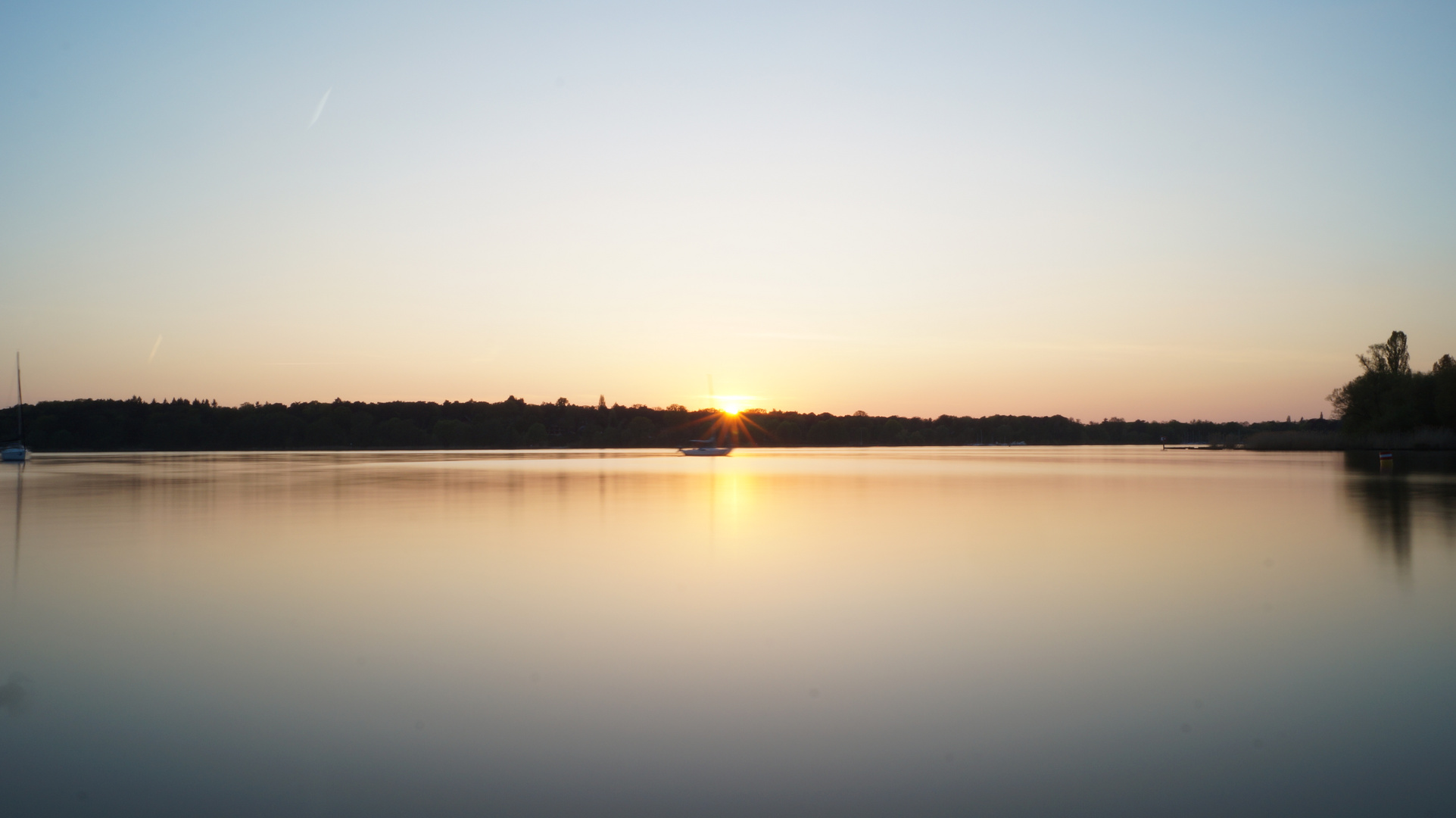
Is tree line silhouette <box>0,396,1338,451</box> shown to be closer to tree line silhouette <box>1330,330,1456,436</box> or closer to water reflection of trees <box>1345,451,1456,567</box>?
tree line silhouette <box>1330,330,1456,436</box>

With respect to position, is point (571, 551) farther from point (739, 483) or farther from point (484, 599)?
point (739, 483)

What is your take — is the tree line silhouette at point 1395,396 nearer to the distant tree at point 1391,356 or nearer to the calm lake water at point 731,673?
the distant tree at point 1391,356

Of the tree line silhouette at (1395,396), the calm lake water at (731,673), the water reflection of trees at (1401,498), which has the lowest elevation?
the calm lake water at (731,673)

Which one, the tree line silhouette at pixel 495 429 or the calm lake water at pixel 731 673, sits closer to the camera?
the calm lake water at pixel 731 673

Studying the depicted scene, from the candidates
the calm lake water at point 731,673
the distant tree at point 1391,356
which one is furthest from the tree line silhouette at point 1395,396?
the calm lake water at point 731,673

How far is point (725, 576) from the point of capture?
11.6 m

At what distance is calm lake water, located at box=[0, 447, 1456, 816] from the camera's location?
4672 millimetres

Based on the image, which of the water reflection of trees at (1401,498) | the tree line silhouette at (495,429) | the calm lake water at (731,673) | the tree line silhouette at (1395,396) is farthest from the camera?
the tree line silhouette at (495,429)

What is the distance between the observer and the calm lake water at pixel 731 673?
467 centimetres

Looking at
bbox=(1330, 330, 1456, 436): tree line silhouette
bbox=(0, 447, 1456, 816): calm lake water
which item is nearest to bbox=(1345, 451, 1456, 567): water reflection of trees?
bbox=(0, 447, 1456, 816): calm lake water

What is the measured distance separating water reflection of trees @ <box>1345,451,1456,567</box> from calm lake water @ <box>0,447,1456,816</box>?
0.29m

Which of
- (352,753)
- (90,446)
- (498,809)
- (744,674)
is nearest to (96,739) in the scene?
(352,753)

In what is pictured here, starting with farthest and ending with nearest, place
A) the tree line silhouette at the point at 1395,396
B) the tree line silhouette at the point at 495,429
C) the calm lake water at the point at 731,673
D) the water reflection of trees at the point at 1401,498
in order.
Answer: the tree line silhouette at the point at 495,429 → the tree line silhouette at the point at 1395,396 → the water reflection of trees at the point at 1401,498 → the calm lake water at the point at 731,673

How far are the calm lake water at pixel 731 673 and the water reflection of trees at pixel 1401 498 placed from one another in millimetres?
290
